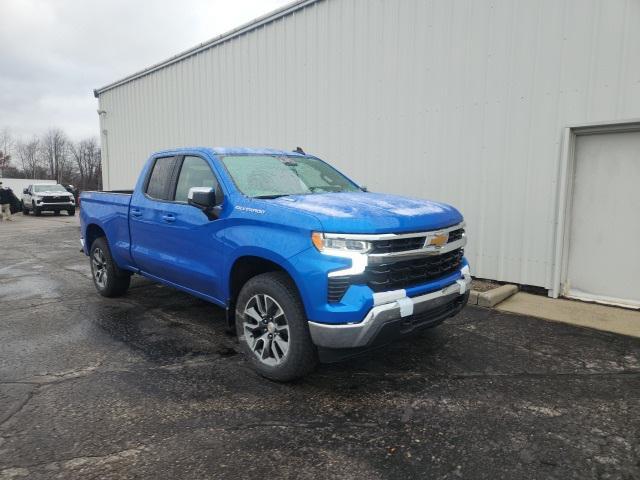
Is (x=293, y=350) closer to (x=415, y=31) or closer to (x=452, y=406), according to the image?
(x=452, y=406)

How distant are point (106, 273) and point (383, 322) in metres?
4.43

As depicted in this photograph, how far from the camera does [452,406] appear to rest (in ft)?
10.8

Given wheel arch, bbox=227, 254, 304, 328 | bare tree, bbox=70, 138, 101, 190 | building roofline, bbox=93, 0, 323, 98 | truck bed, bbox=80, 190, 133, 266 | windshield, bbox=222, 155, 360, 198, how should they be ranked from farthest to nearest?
1. bare tree, bbox=70, 138, 101, 190
2. building roofline, bbox=93, 0, 323, 98
3. truck bed, bbox=80, 190, 133, 266
4. windshield, bbox=222, 155, 360, 198
5. wheel arch, bbox=227, 254, 304, 328

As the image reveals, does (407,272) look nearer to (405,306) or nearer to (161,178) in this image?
(405,306)

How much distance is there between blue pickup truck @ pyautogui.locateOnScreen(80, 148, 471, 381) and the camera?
3168 millimetres

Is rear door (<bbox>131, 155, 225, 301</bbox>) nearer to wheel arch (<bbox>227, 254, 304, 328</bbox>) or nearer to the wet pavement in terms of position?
wheel arch (<bbox>227, 254, 304, 328</bbox>)

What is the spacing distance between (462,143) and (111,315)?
5.32 meters

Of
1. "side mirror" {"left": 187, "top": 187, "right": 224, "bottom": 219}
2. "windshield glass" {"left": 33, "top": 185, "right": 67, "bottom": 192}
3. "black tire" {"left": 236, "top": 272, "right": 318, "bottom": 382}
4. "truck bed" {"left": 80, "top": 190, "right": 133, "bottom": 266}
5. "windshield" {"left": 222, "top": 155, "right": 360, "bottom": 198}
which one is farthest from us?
"windshield glass" {"left": 33, "top": 185, "right": 67, "bottom": 192}

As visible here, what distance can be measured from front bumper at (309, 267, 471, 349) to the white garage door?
11.8 ft

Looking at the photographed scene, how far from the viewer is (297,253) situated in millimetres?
3289

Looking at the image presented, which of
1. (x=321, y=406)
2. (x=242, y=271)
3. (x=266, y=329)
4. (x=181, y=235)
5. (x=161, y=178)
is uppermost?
(x=161, y=178)

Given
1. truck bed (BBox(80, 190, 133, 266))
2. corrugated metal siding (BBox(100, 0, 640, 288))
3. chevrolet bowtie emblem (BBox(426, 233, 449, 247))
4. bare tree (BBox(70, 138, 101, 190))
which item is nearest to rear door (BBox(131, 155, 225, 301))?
truck bed (BBox(80, 190, 133, 266))

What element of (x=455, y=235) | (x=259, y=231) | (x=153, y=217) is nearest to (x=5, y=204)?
(x=153, y=217)

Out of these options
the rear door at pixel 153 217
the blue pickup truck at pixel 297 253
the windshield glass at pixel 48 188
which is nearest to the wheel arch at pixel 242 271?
the blue pickup truck at pixel 297 253
